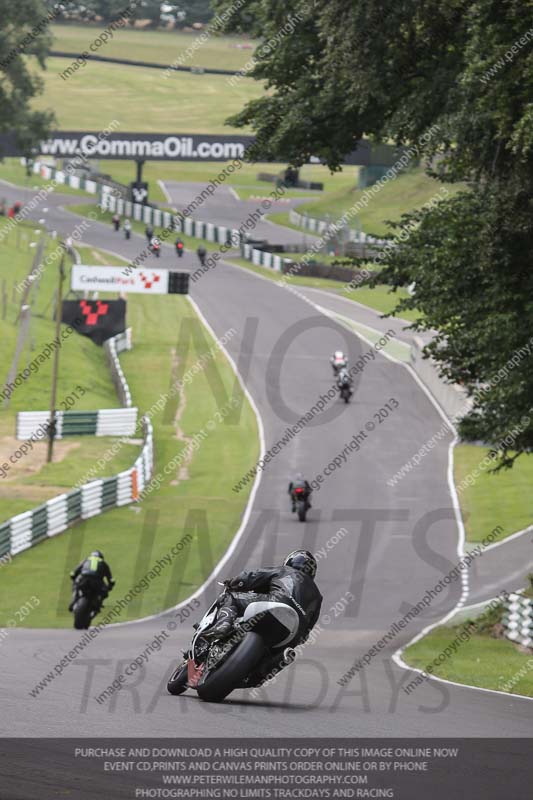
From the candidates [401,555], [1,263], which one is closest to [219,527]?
[401,555]

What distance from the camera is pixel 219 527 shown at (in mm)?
30031

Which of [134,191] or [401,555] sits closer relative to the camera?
[401,555]

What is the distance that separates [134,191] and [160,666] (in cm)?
7365

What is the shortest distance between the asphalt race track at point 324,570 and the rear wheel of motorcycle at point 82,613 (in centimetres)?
60

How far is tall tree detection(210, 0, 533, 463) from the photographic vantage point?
17.2 meters

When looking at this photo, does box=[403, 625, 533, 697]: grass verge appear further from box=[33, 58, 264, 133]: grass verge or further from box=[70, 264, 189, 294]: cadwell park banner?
box=[33, 58, 264, 133]: grass verge

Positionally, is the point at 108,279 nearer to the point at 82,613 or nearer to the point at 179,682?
the point at 82,613

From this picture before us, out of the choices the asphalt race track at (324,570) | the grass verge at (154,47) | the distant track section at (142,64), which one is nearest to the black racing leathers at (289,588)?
the asphalt race track at (324,570)

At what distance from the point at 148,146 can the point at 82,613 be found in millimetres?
67387

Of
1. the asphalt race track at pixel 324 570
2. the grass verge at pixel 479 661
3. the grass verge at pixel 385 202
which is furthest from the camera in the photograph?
the grass verge at pixel 385 202

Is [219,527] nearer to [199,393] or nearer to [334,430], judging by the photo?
[334,430]

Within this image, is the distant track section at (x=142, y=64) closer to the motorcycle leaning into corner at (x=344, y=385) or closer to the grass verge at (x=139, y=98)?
the grass verge at (x=139, y=98)

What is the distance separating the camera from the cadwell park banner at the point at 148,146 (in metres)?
81.2

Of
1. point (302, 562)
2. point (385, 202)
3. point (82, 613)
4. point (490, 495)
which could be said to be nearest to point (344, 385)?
point (490, 495)
